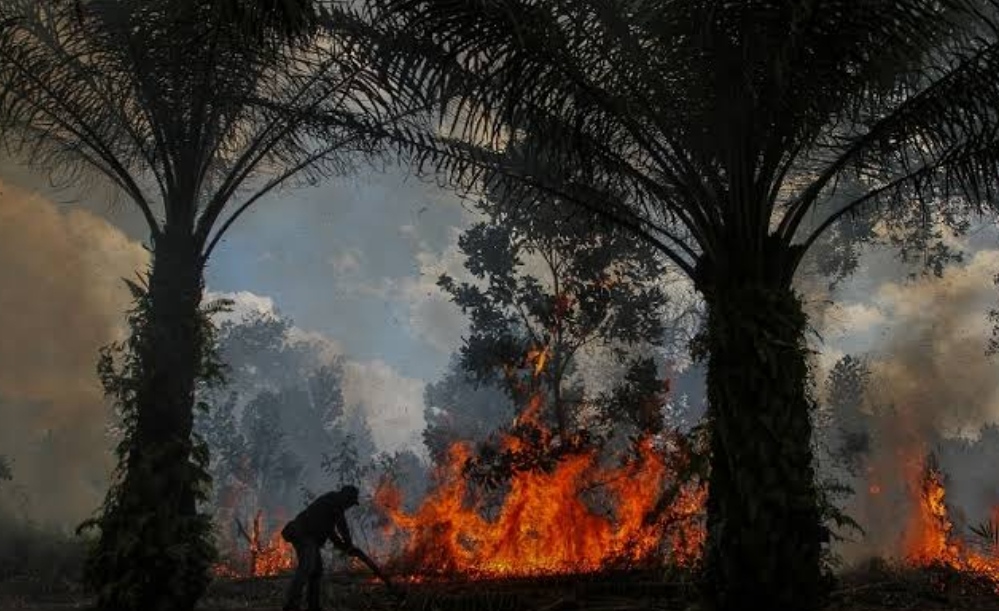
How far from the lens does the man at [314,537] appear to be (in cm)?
745

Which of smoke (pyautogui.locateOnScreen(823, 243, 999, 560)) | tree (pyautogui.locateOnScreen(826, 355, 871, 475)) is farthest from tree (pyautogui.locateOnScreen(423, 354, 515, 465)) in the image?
smoke (pyautogui.locateOnScreen(823, 243, 999, 560))

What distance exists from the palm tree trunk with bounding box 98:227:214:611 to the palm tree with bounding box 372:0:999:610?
3637 mm

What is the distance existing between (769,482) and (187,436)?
18.2ft

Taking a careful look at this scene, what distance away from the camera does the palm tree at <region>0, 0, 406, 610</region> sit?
7.28 meters

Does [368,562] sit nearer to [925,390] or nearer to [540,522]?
[540,522]

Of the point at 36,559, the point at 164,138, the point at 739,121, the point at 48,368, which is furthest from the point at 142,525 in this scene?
the point at 48,368

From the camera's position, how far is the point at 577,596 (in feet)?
30.1

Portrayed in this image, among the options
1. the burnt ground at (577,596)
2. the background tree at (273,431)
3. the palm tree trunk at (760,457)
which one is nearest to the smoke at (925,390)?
the burnt ground at (577,596)

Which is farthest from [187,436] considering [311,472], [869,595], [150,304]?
[311,472]

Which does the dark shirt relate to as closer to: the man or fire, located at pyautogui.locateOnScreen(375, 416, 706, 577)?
the man

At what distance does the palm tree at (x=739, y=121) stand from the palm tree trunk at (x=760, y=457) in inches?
0.5

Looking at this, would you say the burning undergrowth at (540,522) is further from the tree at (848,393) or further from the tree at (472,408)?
the tree at (472,408)

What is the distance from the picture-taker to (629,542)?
12031 mm

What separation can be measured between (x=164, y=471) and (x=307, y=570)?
1.70 metres
